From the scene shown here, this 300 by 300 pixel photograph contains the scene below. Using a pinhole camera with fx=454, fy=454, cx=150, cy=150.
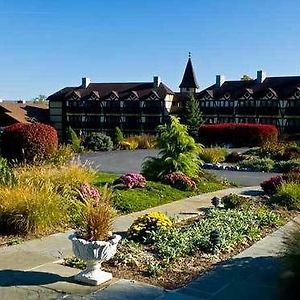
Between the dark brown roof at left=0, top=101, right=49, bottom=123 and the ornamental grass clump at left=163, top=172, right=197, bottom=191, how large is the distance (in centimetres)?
4900

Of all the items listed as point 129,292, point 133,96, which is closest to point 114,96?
point 133,96

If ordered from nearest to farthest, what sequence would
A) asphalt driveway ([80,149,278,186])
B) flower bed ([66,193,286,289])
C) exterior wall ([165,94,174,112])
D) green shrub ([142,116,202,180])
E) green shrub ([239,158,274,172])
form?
flower bed ([66,193,286,289]) → green shrub ([142,116,202,180]) → asphalt driveway ([80,149,278,186]) → green shrub ([239,158,274,172]) → exterior wall ([165,94,174,112])

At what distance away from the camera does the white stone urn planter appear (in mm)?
5266

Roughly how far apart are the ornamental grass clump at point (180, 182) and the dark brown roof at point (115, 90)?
4509cm

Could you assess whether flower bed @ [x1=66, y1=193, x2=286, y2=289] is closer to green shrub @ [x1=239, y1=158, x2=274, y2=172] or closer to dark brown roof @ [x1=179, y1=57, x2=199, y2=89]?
green shrub @ [x1=239, y1=158, x2=274, y2=172]

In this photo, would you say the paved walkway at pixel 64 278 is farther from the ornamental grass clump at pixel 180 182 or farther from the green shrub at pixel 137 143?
the green shrub at pixel 137 143

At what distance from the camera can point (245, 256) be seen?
6828 mm

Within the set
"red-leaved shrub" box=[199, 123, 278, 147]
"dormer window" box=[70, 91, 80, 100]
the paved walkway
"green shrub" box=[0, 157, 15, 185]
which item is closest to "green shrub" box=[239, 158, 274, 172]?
"red-leaved shrub" box=[199, 123, 278, 147]

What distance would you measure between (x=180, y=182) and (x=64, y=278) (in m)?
8.19

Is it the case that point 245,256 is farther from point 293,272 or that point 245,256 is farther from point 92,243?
point 92,243

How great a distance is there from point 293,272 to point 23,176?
250 inches

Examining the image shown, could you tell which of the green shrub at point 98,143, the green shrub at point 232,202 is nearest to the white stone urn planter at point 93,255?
the green shrub at point 232,202

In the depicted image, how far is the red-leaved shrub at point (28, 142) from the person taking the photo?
15617mm

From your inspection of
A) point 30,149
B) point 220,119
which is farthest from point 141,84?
point 30,149
